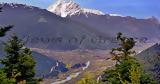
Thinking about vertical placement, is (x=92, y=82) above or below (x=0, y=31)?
below

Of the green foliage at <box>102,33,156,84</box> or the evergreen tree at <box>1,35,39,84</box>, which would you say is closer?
the evergreen tree at <box>1,35,39,84</box>

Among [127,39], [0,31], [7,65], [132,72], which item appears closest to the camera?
[132,72]

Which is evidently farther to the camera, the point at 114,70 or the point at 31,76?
the point at 114,70

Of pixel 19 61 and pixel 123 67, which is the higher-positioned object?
pixel 19 61

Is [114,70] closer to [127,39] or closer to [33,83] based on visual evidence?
[127,39]

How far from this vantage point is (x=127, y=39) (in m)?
43.6

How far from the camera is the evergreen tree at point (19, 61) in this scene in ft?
121

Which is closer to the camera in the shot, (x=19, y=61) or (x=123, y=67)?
(x=19, y=61)

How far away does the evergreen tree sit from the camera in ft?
121

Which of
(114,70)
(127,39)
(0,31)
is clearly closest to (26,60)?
(0,31)

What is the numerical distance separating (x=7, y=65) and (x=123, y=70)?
9.77 metres

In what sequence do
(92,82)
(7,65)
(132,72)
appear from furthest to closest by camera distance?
1. (7,65)
2. (92,82)
3. (132,72)

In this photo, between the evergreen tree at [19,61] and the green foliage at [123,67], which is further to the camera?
the green foliage at [123,67]

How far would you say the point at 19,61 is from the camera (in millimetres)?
37281
